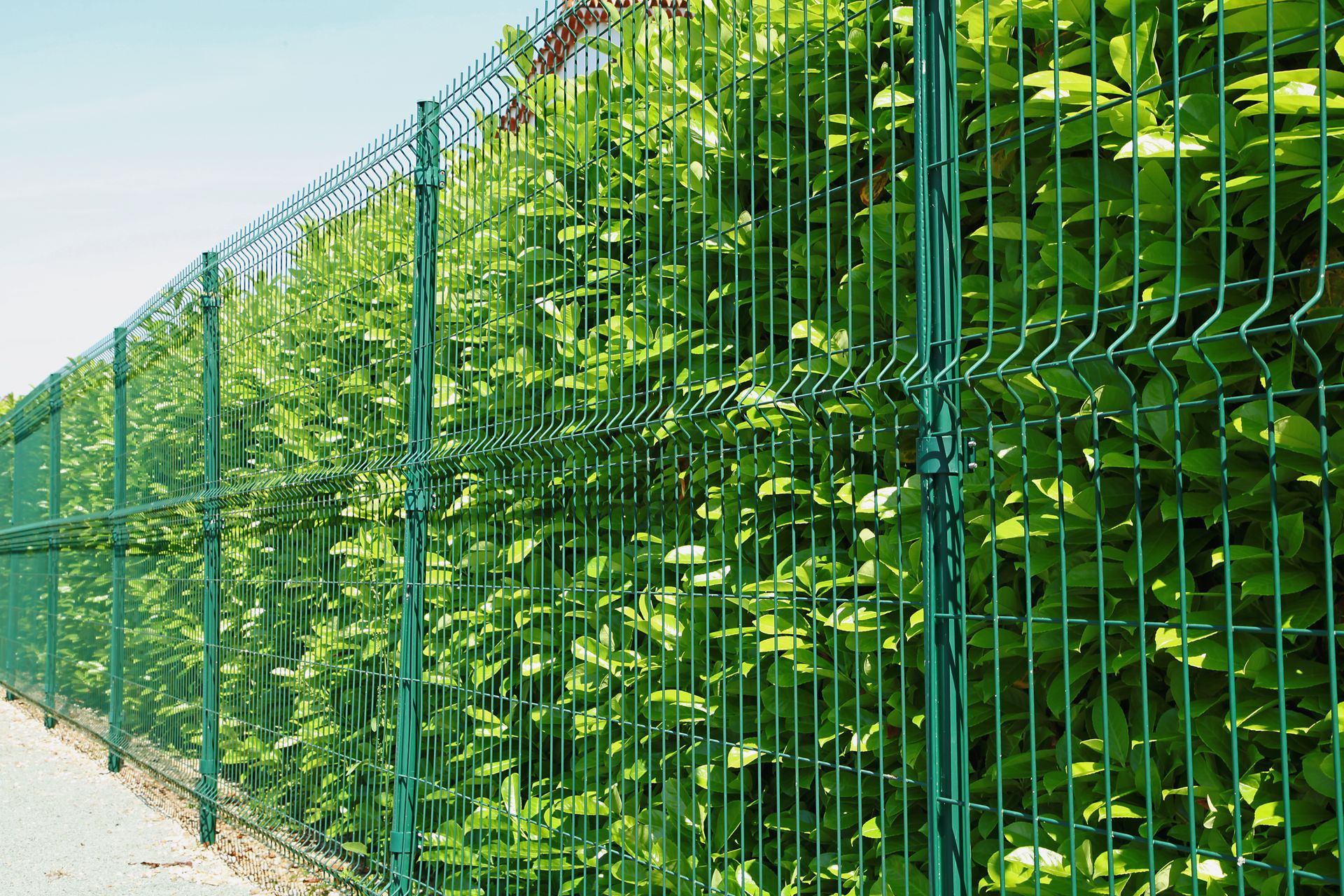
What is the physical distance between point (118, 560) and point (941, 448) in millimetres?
9206

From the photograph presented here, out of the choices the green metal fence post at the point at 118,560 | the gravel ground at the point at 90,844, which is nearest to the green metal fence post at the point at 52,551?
the gravel ground at the point at 90,844

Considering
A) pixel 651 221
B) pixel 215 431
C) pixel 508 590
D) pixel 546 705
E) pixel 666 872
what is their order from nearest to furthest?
pixel 666 872 < pixel 651 221 < pixel 546 705 < pixel 508 590 < pixel 215 431

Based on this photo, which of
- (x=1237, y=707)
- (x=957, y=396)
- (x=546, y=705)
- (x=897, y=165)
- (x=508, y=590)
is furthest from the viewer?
(x=508, y=590)

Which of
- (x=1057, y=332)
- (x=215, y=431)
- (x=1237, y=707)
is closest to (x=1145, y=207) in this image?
(x=1057, y=332)

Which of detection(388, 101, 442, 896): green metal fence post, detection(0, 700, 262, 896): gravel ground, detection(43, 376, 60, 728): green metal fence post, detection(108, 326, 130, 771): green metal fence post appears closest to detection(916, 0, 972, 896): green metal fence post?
detection(388, 101, 442, 896): green metal fence post

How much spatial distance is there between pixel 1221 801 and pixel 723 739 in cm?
130

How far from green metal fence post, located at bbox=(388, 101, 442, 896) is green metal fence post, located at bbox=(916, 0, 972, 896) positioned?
→ 291cm

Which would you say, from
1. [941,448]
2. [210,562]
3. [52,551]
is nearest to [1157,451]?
[941,448]

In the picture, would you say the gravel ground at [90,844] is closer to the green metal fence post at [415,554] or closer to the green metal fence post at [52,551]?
the green metal fence post at [415,554]

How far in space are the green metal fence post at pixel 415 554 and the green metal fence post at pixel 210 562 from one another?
2766 mm

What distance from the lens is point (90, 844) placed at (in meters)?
7.41

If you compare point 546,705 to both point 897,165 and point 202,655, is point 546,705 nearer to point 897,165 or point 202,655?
point 897,165

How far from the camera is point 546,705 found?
13.3 feet

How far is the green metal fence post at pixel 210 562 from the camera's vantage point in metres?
7.32
